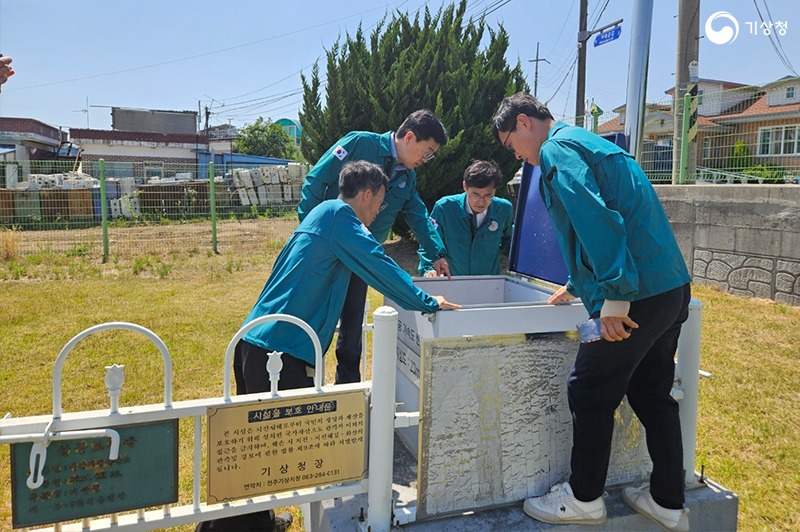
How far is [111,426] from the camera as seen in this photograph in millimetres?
1640

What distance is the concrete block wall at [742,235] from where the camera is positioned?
6348 mm

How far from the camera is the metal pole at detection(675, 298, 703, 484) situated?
2391 millimetres

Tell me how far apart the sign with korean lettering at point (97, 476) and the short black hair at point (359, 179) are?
1186 mm

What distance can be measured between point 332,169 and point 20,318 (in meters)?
4.88

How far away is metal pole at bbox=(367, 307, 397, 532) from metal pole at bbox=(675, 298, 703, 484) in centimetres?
127

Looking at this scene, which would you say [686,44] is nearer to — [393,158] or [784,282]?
[784,282]

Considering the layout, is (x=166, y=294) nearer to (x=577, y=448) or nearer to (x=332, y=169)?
(x=332, y=169)

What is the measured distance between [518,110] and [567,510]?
4.75 feet

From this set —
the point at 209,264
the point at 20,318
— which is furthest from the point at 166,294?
the point at 209,264

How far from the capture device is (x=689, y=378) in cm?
240

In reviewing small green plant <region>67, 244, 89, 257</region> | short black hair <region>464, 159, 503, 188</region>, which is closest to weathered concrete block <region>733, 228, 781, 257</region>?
short black hair <region>464, 159, 503, 188</region>

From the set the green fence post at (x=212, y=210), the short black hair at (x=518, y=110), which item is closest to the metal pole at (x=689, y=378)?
the short black hair at (x=518, y=110)

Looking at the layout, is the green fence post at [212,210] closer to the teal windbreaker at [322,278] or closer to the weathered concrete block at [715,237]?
the weathered concrete block at [715,237]

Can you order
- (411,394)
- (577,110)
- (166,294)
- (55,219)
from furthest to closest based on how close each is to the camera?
(577,110) → (55,219) → (166,294) → (411,394)
